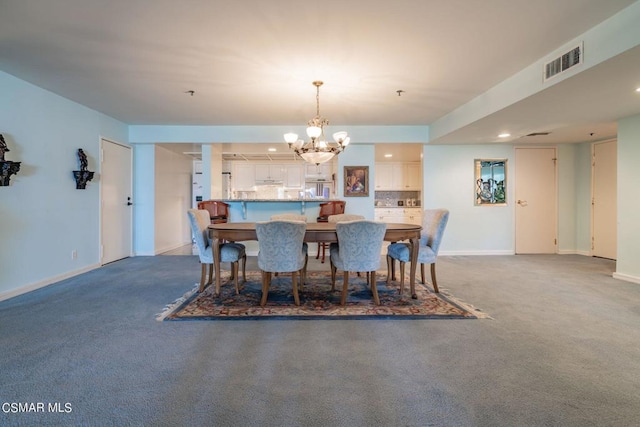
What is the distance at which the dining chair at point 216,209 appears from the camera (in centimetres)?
509

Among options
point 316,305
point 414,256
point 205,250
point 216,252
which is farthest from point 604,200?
point 205,250

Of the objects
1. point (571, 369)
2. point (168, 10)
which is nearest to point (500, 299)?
point (571, 369)

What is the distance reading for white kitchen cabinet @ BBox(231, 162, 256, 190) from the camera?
7656mm

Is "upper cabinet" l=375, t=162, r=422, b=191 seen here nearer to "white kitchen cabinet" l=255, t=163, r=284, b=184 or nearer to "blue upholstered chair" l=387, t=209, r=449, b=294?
"white kitchen cabinet" l=255, t=163, r=284, b=184

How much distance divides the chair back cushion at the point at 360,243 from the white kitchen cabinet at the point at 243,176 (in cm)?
538

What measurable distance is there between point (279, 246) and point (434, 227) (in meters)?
1.84

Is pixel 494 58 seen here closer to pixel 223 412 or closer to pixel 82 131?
pixel 223 412

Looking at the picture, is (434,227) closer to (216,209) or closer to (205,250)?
(205,250)

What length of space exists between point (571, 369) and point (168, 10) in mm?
3568

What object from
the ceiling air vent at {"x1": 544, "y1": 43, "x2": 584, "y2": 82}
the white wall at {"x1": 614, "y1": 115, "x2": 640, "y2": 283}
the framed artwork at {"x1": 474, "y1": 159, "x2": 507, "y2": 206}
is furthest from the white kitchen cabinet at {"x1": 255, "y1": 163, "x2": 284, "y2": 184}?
the white wall at {"x1": 614, "y1": 115, "x2": 640, "y2": 283}

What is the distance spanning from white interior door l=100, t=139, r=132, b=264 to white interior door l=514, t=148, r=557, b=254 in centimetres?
737

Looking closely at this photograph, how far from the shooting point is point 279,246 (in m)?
2.73

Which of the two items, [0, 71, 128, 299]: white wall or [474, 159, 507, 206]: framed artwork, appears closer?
[0, 71, 128, 299]: white wall

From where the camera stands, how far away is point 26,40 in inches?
97.3
